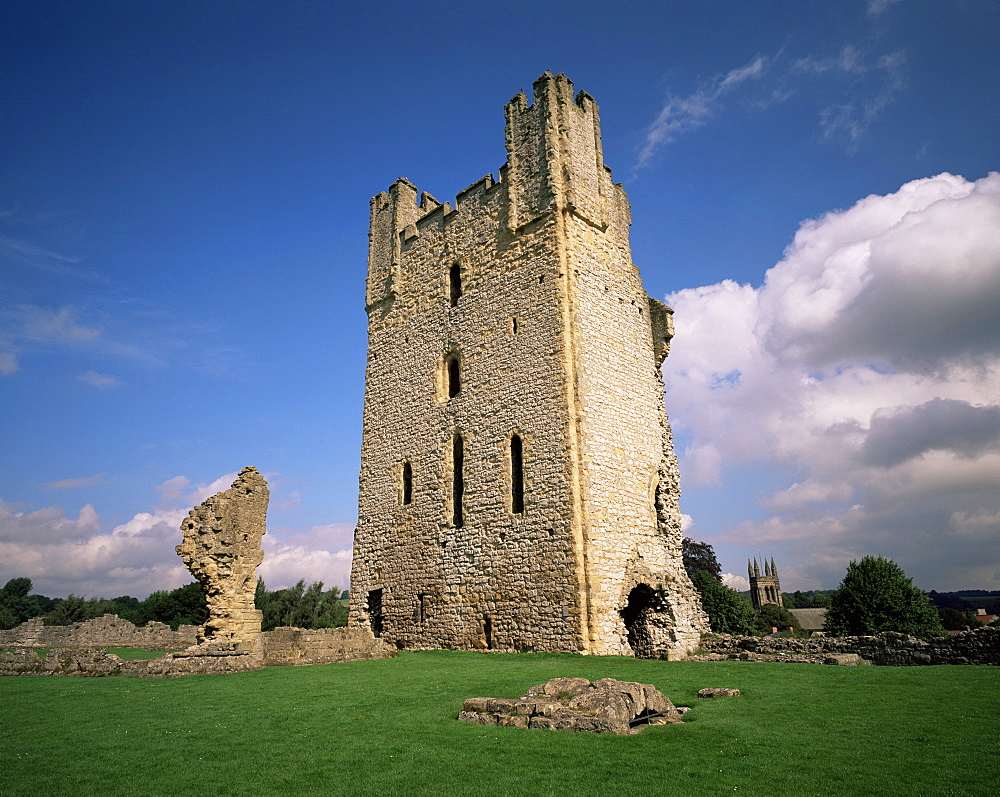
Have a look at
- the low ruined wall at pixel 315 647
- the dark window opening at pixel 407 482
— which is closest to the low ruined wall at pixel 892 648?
the low ruined wall at pixel 315 647

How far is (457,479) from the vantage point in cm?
1752

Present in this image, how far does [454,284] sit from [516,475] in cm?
699

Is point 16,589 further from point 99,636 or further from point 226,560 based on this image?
point 226,560

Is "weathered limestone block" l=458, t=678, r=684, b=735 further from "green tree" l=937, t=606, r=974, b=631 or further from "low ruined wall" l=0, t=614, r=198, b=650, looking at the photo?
"green tree" l=937, t=606, r=974, b=631

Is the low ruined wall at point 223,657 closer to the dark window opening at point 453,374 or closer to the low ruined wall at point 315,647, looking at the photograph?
the low ruined wall at point 315,647

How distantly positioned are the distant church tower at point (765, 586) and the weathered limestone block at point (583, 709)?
8168 cm

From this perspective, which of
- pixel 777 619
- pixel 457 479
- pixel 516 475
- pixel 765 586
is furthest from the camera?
pixel 765 586

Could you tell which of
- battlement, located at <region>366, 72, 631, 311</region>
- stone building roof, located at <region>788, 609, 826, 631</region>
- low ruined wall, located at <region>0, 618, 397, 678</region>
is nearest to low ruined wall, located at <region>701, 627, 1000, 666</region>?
low ruined wall, located at <region>0, 618, 397, 678</region>

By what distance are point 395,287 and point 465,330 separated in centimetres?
418

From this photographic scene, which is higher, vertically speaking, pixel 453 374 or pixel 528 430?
pixel 453 374

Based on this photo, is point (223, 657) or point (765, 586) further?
point (765, 586)

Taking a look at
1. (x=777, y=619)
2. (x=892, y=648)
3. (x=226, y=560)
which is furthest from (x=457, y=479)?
(x=777, y=619)

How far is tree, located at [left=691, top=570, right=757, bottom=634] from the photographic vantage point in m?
30.0

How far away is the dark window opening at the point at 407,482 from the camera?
61.6 feet
